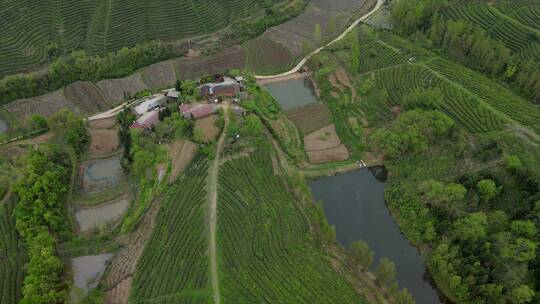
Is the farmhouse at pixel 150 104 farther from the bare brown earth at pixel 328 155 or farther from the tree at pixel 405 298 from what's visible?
the tree at pixel 405 298

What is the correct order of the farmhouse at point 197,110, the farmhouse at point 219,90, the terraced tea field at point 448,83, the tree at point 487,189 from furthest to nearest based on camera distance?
the farmhouse at point 219,90 < the farmhouse at point 197,110 < the terraced tea field at point 448,83 < the tree at point 487,189

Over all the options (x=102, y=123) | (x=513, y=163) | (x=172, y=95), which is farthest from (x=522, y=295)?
(x=102, y=123)

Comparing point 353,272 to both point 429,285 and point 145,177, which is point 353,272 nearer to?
point 429,285

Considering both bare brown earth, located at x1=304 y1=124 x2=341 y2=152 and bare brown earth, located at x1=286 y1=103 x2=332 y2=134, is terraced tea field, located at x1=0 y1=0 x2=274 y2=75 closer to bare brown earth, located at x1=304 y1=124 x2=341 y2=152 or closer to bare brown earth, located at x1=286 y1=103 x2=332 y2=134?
bare brown earth, located at x1=286 y1=103 x2=332 y2=134

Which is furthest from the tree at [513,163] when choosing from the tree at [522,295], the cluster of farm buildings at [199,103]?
the cluster of farm buildings at [199,103]

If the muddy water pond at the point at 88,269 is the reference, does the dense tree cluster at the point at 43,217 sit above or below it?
above

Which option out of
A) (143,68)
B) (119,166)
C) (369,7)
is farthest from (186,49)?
(369,7)
